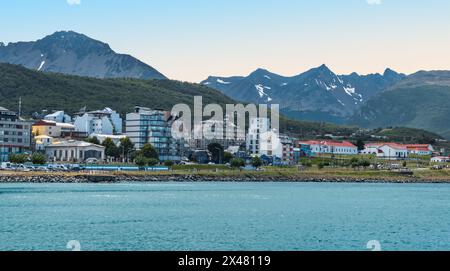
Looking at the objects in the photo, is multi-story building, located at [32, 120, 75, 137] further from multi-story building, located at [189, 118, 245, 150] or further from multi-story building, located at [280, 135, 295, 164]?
multi-story building, located at [280, 135, 295, 164]

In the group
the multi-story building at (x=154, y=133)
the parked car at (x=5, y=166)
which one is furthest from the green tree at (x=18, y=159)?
the multi-story building at (x=154, y=133)

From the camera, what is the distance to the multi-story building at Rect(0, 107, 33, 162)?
135m

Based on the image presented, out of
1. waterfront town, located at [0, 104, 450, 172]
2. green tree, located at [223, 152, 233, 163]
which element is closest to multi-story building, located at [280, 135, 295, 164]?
waterfront town, located at [0, 104, 450, 172]

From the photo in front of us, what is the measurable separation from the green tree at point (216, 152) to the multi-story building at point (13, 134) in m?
36.7

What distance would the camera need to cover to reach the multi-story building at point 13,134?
135m

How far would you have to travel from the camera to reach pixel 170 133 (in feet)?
513

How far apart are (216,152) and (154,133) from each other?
1397 centimetres

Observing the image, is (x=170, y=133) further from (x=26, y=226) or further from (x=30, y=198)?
(x=26, y=226)

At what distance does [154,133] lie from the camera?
155 m

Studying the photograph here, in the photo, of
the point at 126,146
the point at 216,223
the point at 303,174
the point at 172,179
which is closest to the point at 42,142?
the point at 126,146

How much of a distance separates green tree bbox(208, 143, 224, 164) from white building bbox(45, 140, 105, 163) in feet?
77.4

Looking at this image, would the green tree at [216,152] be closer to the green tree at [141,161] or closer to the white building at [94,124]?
the green tree at [141,161]

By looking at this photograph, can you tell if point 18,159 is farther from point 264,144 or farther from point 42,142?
point 264,144

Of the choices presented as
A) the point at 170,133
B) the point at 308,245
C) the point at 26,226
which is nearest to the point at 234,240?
the point at 308,245
